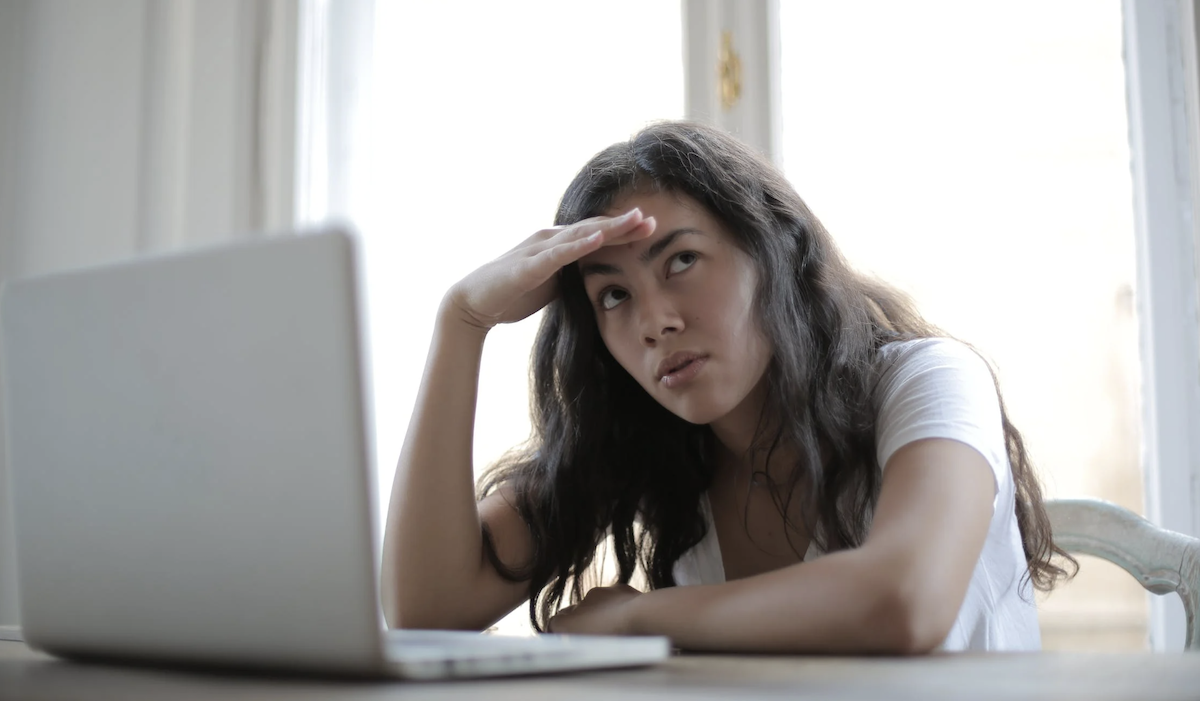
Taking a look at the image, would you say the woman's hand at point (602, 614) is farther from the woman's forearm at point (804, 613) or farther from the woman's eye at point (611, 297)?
the woman's eye at point (611, 297)

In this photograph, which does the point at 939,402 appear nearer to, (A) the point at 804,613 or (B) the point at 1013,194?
(A) the point at 804,613

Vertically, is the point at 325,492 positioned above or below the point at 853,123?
below

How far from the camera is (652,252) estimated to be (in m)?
1.15

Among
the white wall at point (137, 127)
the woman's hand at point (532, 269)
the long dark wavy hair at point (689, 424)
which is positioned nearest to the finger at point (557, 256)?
the woman's hand at point (532, 269)

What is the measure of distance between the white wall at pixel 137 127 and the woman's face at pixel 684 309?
1238 mm

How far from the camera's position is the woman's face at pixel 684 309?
113 cm

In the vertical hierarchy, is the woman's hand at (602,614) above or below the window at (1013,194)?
below

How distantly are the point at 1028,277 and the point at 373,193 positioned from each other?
4.43ft

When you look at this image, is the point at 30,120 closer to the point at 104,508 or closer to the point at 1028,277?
the point at 104,508

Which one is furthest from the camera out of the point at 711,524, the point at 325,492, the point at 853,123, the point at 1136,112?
the point at 853,123

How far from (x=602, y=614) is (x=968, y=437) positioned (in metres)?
0.38

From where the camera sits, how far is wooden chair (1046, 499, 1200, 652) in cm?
115

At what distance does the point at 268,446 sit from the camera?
1.68 feet

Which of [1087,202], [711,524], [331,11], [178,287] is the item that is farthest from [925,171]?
[178,287]
